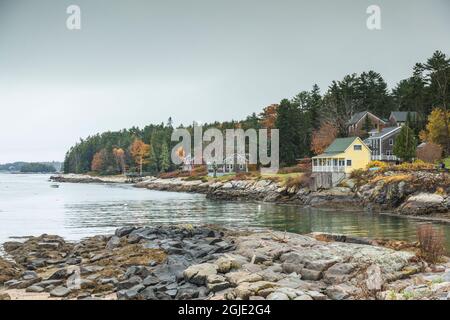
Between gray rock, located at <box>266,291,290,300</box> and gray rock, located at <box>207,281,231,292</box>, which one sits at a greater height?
gray rock, located at <box>266,291,290,300</box>

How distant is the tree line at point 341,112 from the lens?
60375 mm

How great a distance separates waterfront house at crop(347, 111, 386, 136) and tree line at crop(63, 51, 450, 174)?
4.59ft

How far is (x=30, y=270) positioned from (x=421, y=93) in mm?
71005

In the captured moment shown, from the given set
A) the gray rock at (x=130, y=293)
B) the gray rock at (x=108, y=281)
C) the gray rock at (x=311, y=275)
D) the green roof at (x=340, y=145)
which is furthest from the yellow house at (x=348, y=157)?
the gray rock at (x=130, y=293)

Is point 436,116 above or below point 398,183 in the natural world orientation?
above

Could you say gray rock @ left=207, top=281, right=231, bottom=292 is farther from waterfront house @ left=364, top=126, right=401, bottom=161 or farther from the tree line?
waterfront house @ left=364, top=126, right=401, bottom=161

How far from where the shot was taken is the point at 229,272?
13.9 meters

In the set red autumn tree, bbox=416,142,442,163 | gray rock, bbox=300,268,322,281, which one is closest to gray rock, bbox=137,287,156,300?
gray rock, bbox=300,268,322,281

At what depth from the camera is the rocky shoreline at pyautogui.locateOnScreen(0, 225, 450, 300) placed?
11.6 m

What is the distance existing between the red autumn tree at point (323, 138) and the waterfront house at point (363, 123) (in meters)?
6.08

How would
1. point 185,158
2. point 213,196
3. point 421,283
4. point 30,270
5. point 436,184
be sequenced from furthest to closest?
point 185,158 < point 213,196 < point 436,184 < point 30,270 < point 421,283

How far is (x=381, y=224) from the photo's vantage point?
100ft
